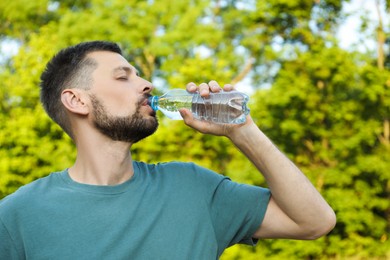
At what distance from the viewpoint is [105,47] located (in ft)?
9.02

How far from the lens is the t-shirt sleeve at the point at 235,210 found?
2.41 metres

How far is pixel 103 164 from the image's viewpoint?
8.13 ft

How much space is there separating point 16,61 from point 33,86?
28.8 inches

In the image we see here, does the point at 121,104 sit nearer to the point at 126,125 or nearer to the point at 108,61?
the point at 126,125

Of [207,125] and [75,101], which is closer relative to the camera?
[207,125]

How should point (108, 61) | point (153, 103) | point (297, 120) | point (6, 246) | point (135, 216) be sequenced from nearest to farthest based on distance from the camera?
point (6, 246) < point (135, 216) < point (153, 103) < point (108, 61) < point (297, 120)

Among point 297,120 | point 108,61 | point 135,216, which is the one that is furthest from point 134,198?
point 297,120

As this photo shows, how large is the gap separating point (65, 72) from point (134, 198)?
2.26ft

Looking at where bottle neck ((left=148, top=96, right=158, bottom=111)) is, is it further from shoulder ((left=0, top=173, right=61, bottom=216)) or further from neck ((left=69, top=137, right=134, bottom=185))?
shoulder ((left=0, top=173, right=61, bottom=216))

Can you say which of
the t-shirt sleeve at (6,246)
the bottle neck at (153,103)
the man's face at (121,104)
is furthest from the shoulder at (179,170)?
the t-shirt sleeve at (6,246)

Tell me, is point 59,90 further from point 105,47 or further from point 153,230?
point 153,230

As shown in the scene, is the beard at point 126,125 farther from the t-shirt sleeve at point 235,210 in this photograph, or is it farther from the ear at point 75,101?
the t-shirt sleeve at point 235,210

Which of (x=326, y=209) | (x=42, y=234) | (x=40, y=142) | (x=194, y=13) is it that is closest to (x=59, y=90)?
(x=42, y=234)

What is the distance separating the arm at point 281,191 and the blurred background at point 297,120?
36.6 feet
